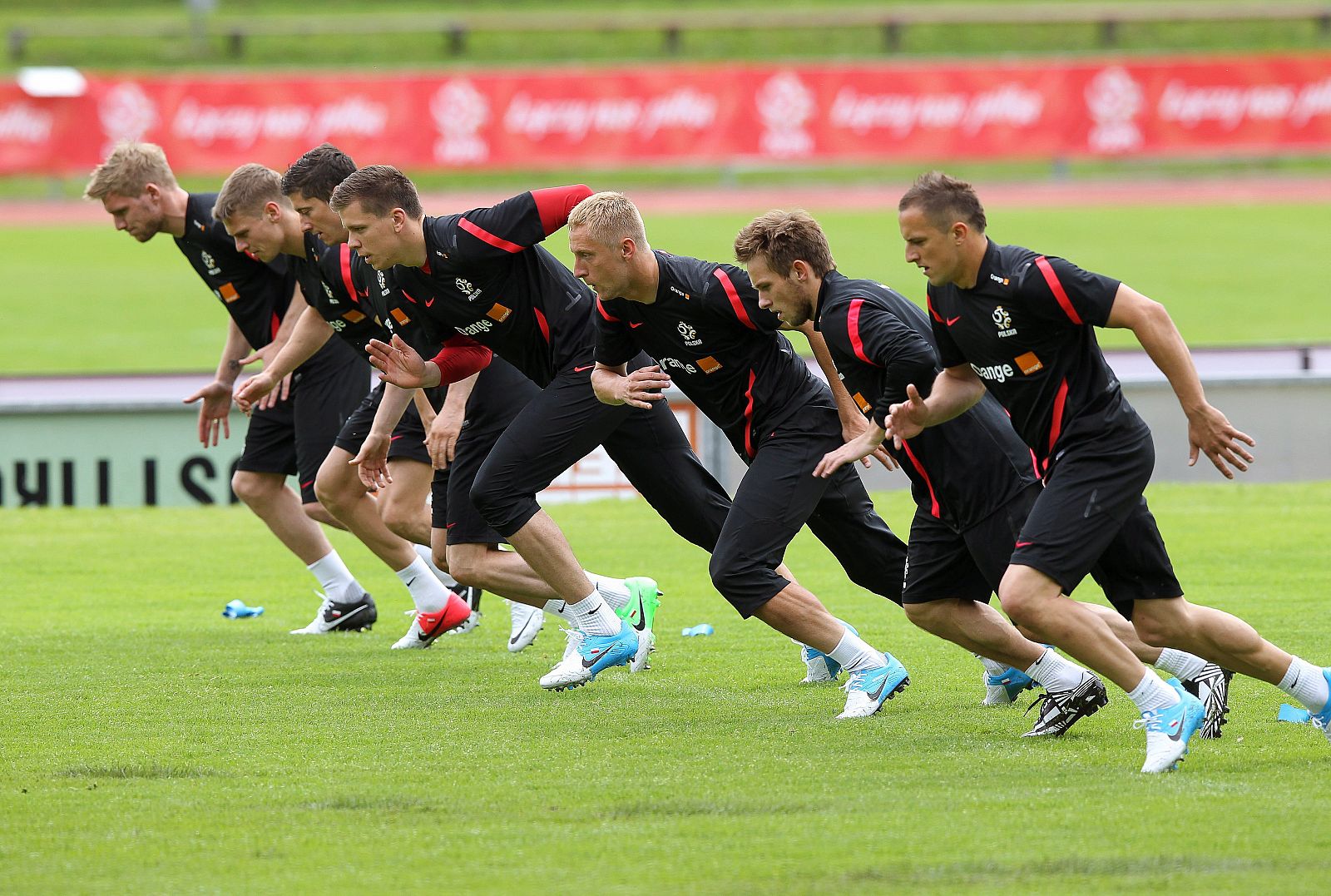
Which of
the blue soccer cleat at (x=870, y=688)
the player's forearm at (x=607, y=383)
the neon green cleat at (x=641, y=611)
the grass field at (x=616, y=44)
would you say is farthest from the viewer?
the grass field at (x=616, y=44)

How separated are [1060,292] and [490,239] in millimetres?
2484

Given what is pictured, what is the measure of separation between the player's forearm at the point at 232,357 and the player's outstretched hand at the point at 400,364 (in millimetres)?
2159

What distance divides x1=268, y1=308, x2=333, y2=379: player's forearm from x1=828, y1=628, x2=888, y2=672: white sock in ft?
10.3

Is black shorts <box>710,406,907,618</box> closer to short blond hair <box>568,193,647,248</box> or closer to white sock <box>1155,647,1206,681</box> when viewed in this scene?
short blond hair <box>568,193,647,248</box>

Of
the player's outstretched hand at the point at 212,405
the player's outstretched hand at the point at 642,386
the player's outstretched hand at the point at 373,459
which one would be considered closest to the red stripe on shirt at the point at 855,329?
the player's outstretched hand at the point at 642,386

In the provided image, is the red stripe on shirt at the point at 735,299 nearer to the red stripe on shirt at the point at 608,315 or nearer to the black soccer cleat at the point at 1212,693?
the red stripe on shirt at the point at 608,315

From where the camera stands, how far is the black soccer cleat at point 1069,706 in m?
5.98

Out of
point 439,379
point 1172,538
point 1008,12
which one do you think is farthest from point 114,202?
point 1008,12

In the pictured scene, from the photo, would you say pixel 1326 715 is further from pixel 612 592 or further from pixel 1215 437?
pixel 612 592

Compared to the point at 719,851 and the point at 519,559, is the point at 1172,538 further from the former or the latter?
the point at 719,851

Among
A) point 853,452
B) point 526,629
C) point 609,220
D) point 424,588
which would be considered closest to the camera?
point 853,452

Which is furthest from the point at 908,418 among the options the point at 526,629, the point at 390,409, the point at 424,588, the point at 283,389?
the point at 283,389

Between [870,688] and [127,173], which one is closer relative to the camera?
[870,688]

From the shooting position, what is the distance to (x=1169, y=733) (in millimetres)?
5418
